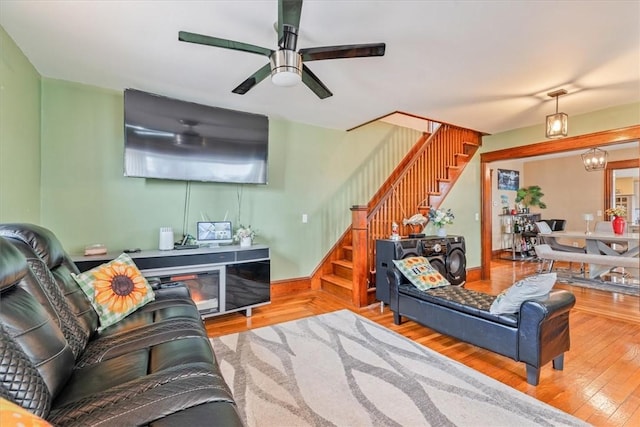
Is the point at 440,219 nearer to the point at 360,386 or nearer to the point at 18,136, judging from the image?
the point at 360,386

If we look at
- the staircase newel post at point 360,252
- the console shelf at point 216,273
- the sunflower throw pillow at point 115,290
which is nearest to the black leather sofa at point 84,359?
the sunflower throw pillow at point 115,290

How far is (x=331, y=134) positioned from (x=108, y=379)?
4.03 metres

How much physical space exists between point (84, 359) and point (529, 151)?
5.43 meters

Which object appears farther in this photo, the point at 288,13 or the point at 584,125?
the point at 584,125

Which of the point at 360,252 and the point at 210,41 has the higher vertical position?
the point at 210,41

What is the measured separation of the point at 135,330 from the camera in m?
1.78

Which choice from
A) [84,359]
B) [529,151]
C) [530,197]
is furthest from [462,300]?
[530,197]

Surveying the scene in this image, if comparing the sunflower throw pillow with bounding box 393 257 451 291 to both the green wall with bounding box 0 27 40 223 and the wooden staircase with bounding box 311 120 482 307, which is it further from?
the green wall with bounding box 0 27 40 223

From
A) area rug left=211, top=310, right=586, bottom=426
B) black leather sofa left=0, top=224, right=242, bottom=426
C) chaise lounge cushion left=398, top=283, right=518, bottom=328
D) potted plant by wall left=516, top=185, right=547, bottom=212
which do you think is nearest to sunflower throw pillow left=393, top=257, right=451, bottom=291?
chaise lounge cushion left=398, top=283, right=518, bottom=328

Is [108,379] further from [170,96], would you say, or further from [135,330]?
[170,96]

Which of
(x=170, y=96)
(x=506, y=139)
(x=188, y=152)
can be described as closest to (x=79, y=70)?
(x=170, y=96)

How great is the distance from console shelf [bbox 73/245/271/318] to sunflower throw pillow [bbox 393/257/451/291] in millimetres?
1566

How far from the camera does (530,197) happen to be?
307 inches

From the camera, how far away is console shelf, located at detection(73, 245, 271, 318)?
290cm
